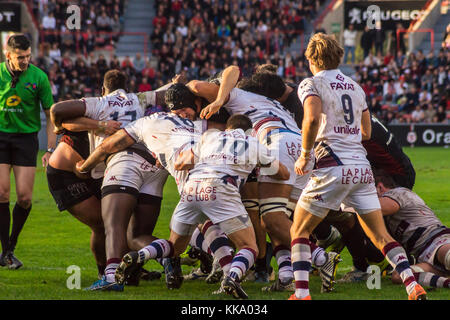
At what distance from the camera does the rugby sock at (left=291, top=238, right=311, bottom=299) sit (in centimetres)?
622

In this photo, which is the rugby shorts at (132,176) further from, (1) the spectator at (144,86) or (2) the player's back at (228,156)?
(1) the spectator at (144,86)

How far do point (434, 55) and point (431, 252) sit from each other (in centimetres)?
2698

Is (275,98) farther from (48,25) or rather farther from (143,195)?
(48,25)

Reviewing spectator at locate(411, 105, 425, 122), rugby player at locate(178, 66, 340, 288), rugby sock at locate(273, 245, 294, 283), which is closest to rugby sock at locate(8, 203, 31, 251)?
rugby player at locate(178, 66, 340, 288)

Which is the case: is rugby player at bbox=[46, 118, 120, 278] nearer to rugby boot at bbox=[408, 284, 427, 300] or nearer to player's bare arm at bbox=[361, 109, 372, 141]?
player's bare arm at bbox=[361, 109, 372, 141]

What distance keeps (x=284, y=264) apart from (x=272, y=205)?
0.55 metres

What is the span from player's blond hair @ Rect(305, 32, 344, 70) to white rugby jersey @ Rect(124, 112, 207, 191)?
1376 mm

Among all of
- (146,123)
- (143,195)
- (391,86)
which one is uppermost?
(146,123)

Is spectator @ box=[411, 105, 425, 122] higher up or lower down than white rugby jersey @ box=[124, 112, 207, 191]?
lower down

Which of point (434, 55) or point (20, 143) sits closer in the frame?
point (20, 143)

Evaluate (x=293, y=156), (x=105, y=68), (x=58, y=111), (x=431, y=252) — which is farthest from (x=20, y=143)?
(x=105, y=68)

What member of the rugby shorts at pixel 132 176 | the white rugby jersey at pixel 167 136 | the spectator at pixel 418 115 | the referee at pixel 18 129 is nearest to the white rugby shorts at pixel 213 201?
the white rugby jersey at pixel 167 136

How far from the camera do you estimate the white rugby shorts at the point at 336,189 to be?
6.33m

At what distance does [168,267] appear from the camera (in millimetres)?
7184
